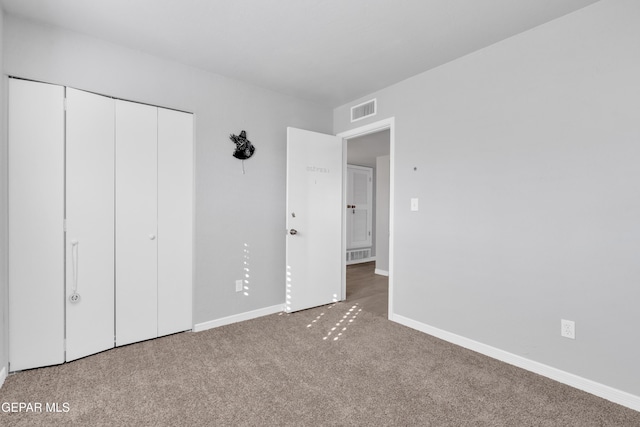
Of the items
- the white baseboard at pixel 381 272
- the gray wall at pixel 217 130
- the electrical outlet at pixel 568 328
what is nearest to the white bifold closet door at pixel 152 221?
the gray wall at pixel 217 130

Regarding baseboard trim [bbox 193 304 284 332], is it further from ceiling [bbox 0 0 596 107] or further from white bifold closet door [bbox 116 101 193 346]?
ceiling [bbox 0 0 596 107]

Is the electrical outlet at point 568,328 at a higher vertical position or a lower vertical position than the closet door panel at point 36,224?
lower

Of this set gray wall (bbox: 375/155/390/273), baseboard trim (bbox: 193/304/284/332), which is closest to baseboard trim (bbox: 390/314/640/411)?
baseboard trim (bbox: 193/304/284/332)

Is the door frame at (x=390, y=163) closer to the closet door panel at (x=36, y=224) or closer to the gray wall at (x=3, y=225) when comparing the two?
the closet door panel at (x=36, y=224)

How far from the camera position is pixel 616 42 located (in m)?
1.92

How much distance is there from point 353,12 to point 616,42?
5.31 ft

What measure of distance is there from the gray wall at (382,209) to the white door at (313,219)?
200 centimetres

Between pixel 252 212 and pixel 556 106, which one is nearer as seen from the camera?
pixel 556 106

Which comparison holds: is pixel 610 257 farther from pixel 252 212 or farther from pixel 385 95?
pixel 252 212

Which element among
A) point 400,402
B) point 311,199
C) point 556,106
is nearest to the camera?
point 400,402

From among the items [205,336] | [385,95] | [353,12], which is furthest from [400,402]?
[385,95]

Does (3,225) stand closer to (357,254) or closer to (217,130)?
(217,130)

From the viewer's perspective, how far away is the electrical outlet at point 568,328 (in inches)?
82.2

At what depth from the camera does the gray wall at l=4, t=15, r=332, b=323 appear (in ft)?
7.49
